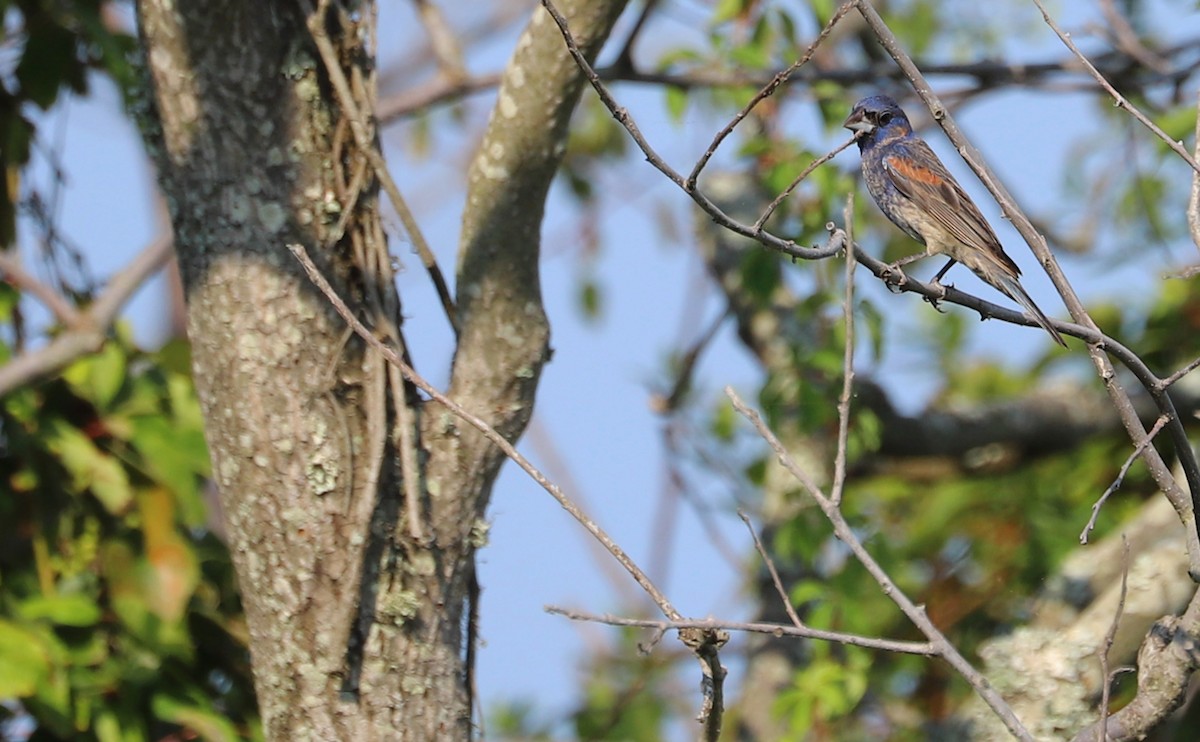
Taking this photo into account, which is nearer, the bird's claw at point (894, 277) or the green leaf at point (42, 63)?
the bird's claw at point (894, 277)

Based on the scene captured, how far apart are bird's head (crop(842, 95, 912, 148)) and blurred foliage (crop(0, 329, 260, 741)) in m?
2.20

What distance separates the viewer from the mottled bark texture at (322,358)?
278 cm

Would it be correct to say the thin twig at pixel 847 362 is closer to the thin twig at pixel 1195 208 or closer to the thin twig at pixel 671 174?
the thin twig at pixel 671 174

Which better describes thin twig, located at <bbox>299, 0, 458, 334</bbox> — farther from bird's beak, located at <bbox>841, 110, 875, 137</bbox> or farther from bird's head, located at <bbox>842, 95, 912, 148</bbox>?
bird's head, located at <bbox>842, 95, 912, 148</bbox>

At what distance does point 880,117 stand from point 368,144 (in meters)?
1.90

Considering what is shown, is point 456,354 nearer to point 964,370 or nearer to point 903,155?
point 903,155

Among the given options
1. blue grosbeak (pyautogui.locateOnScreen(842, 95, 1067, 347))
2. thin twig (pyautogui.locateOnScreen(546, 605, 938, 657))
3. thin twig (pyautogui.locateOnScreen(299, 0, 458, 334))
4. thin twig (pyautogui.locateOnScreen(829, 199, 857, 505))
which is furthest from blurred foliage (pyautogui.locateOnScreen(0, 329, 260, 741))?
blue grosbeak (pyautogui.locateOnScreen(842, 95, 1067, 347))

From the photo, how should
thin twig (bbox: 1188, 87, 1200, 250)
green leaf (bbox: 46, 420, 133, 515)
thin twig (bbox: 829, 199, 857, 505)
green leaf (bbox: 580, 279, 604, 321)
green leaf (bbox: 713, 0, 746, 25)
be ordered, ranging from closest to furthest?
thin twig (bbox: 829, 199, 857, 505)
thin twig (bbox: 1188, 87, 1200, 250)
green leaf (bbox: 46, 420, 133, 515)
green leaf (bbox: 713, 0, 746, 25)
green leaf (bbox: 580, 279, 604, 321)

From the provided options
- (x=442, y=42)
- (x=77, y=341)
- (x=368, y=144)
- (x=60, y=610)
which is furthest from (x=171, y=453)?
(x=442, y=42)

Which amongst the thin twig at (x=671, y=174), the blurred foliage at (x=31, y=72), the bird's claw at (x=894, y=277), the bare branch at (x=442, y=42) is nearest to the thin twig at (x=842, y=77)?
the bare branch at (x=442, y=42)

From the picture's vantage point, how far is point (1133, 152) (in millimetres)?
5008

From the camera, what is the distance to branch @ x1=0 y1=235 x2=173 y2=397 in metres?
3.47

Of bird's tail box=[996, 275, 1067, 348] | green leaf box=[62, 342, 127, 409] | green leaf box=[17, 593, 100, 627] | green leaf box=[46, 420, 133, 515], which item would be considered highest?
bird's tail box=[996, 275, 1067, 348]

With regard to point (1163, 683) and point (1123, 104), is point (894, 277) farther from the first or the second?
point (1163, 683)
